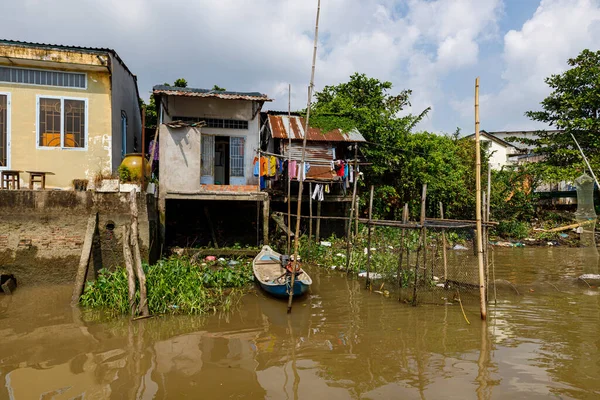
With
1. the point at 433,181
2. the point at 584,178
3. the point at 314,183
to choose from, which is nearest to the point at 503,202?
the point at 433,181

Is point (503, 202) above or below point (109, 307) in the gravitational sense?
above

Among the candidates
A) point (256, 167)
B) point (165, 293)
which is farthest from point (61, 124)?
point (165, 293)

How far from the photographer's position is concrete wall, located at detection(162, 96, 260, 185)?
1451cm

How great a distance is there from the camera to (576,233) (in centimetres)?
2072

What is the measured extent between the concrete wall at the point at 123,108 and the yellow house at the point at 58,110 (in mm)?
147

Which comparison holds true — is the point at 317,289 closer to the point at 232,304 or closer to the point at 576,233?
the point at 232,304

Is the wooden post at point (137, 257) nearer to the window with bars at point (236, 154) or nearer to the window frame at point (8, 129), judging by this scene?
the window frame at point (8, 129)

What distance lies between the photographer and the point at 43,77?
12141 millimetres

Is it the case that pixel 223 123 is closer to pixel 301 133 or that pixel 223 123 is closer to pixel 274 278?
pixel 301 133

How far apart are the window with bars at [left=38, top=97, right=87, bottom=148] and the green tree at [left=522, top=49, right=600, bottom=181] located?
1997 centimetres

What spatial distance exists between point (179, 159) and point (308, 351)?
334 inches

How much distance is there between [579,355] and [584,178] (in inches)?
300

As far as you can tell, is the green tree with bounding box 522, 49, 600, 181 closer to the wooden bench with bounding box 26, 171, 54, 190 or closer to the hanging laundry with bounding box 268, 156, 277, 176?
the hanging laundry with bounding box 268, 156, 277, 176

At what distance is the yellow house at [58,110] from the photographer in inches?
467
